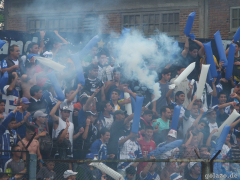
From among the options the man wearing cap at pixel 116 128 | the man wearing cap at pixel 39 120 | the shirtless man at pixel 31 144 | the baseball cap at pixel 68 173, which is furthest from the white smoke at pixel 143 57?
the baseball cap at pixel 68 173

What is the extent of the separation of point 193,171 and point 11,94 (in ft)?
11.9

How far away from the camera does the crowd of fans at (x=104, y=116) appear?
5930 mm

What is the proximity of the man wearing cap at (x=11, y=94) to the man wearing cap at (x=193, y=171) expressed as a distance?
3.41 m

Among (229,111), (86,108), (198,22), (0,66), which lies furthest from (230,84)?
(0,66)

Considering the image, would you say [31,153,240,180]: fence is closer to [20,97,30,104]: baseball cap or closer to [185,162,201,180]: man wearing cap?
[185,162,201,180]: man wearing cap

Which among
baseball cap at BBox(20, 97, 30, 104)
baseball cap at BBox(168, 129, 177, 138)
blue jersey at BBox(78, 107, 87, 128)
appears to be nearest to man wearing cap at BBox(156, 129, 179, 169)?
baseball cap at BBox(168, 129, 177, 138)

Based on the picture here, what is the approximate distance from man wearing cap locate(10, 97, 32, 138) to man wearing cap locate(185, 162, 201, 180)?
9.36 feet

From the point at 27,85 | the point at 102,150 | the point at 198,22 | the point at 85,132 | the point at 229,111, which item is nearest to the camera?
the point at 102,150

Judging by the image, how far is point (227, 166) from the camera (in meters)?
5.72

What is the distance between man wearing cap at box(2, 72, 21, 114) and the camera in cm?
700

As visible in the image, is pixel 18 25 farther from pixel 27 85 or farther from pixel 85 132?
pixel 85 132

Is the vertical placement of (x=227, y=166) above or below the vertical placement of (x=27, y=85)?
below

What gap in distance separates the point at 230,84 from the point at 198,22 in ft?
13.5

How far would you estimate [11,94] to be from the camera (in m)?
7.05
